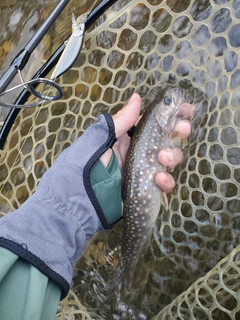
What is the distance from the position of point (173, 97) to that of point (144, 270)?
3.68 ft

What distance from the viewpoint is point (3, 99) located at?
11.0 feet

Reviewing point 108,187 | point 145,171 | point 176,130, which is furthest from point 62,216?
point 176,130

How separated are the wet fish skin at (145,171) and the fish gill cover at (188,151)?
0.15m

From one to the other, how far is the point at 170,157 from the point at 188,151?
158 mm

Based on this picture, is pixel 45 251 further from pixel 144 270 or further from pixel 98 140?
pixel 144 270

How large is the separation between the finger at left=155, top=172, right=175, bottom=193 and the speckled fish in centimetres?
3

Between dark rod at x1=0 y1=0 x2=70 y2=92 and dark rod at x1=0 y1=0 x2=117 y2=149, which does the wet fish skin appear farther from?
dark rod at x1=0 y1=0 x2=70 y2=92

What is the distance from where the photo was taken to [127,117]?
218 centimetres

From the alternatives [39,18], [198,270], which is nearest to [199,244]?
[198,270]

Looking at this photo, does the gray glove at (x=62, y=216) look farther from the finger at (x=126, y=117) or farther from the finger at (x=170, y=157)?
the finger at (x=170, y=157)

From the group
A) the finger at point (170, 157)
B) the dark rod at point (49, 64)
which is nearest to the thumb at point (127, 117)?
the finger at point (170, 157)

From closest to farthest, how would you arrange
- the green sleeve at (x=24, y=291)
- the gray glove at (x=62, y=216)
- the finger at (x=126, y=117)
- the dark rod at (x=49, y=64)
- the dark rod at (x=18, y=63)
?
the green sleeve at (x=24, y=291)
the gray glove at (x=62, y=216)
the dark rod at (x=18, y=63)
the dark rod at (x=49, y=64)
the finger at (x=126, y=117)

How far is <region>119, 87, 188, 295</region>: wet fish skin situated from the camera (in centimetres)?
220

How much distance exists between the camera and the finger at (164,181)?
2174 millimetres
